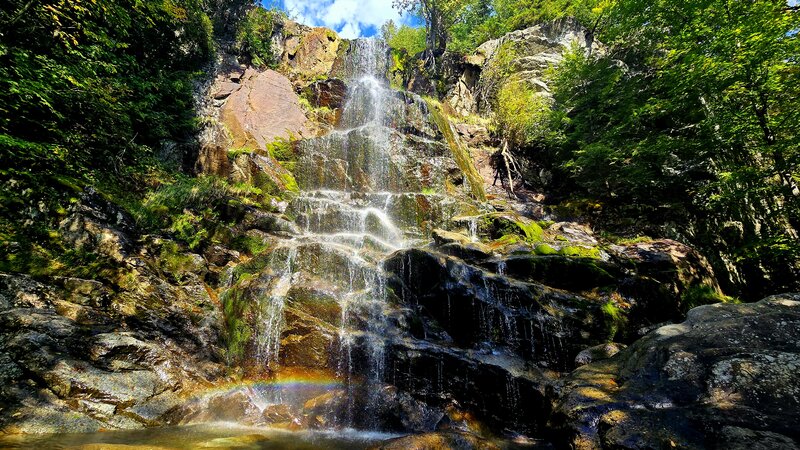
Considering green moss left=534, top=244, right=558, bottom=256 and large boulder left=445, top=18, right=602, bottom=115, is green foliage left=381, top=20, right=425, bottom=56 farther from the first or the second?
green moss left=534, top=244, right=558, bottom=256

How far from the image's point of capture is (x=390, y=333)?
27.6ft

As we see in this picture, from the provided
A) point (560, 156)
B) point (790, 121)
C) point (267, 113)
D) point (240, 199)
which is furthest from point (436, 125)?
point (790, 121)

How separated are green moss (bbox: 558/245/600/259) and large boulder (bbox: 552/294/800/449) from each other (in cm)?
555

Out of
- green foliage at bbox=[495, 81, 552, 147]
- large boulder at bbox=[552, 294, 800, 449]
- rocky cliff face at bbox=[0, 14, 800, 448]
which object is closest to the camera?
large boulder at bbox=[552, 294, 800, 449]

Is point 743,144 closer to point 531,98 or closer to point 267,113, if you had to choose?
point 531,98

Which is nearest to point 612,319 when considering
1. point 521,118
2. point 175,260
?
point 175,260

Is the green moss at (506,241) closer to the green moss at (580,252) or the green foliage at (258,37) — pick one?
the green moss at (580,252)

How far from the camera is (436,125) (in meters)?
19.6

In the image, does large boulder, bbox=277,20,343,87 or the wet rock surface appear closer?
the wet rock surface

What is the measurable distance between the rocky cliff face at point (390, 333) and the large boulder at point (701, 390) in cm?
2

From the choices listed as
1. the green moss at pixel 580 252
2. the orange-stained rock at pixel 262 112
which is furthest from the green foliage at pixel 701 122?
the orange-stained rock at pixel 262 112

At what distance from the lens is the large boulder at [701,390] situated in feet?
9.32

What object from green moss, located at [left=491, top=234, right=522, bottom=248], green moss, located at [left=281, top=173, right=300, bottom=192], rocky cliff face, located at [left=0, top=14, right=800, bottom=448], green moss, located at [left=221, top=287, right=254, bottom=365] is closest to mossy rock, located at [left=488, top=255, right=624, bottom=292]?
rocky cliff face, located at [left=0, top=14, right=800, bottom=448]

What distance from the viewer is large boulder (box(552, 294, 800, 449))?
284 centimetres
